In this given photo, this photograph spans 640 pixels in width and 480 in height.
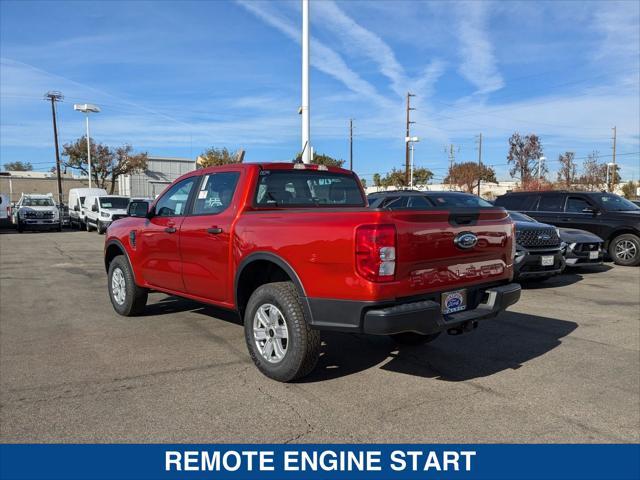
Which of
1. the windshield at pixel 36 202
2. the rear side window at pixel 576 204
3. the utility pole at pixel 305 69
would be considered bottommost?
the windshield at pixel 36 202

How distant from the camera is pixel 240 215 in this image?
4688 millimetres

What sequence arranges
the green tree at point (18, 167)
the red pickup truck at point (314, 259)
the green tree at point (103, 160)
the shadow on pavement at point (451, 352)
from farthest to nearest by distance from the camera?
the green tree at point (18, 167) → the green tree at point (103, 160) → the shadow on pavement at point (451, 352) → the red pickup truck at point (314, 259)

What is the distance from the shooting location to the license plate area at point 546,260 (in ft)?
28.4

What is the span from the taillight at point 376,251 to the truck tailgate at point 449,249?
0.23 ft

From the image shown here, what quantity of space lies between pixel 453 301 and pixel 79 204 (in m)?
27.8

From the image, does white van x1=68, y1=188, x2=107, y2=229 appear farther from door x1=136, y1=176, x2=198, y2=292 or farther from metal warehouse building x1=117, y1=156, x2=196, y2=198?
metal warehouse building x1=117, y1=156, x2=196, y2=198

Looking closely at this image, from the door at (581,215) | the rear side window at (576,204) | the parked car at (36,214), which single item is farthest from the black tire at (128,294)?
the parked car at (36,214)

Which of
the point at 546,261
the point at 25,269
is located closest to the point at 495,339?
the point at 546,261

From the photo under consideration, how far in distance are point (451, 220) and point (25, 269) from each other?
10.9 m

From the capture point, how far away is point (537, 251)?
28.8 feet

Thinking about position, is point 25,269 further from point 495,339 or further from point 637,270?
point 637,270

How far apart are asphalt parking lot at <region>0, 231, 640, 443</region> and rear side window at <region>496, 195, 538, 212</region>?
624 centimetres

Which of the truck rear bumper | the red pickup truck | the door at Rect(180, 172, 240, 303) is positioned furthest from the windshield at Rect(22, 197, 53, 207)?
the truck rear bumper

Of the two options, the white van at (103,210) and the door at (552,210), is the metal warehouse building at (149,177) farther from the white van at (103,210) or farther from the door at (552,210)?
the door at (552,210)
